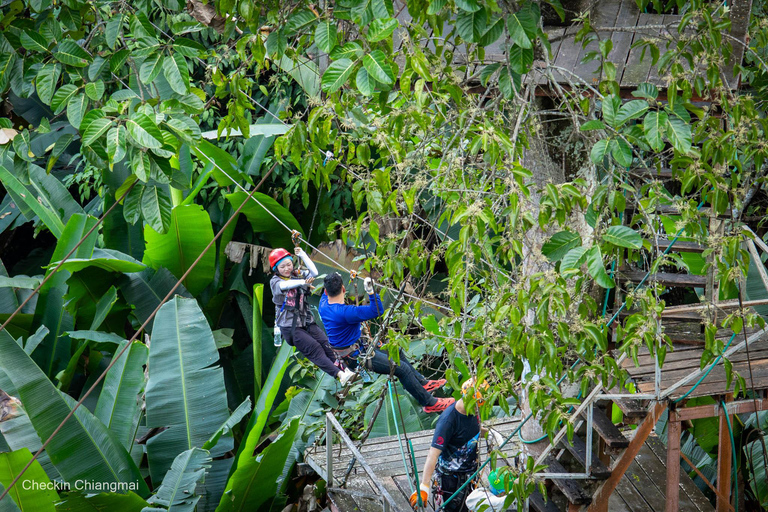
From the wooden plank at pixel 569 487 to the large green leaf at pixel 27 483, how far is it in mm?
3281

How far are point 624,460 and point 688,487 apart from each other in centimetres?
189

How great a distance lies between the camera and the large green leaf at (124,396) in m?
6.23

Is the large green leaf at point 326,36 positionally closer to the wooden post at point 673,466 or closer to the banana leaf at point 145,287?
the wooden post at point 673,466

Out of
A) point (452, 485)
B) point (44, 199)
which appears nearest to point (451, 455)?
point (452, 485)

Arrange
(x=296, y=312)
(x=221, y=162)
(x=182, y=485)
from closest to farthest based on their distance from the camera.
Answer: (x=182, y=485), (x=296, y=312), (x=221, y=162)

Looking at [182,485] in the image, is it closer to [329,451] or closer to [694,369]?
[329,451]

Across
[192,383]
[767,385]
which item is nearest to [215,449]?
[192,383]

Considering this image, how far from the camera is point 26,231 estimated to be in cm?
1130

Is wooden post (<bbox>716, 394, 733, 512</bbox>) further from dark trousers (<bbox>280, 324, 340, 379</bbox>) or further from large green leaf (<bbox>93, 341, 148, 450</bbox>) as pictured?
large green leaf (<bbox>93, 341, 148, 450</bbox>)

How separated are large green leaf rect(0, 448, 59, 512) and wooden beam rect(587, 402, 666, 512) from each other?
11.5 ft

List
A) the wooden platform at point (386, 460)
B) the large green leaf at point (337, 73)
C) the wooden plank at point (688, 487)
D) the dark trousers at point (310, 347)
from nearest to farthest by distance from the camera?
1. the large green leaf at point (337, 73)
2. the wooden platform at point (386, 460)
3. the wooden plank at point (688, 487)
4. the dark trousers at point (310, 347)

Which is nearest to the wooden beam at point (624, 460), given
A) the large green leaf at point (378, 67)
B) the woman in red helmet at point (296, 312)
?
the woman in red helmet at point (296, 312)

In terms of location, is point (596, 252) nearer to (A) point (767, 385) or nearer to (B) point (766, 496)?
(A) point (767, 385)

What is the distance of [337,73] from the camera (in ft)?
8.08
